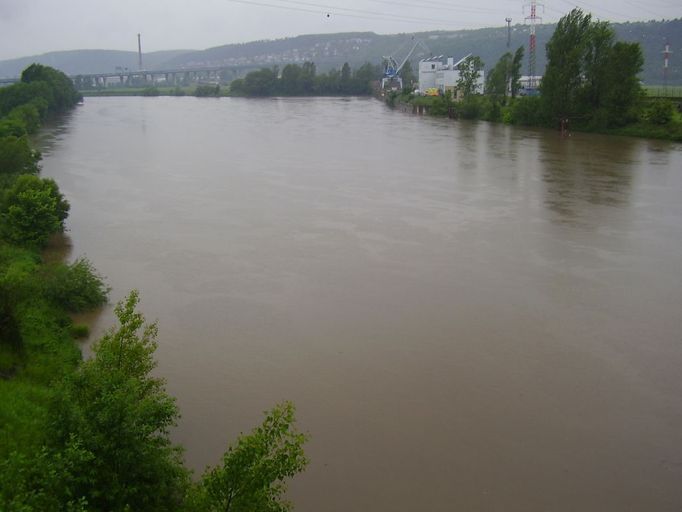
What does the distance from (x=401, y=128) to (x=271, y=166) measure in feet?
34.1

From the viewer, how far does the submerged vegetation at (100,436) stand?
2.80 m

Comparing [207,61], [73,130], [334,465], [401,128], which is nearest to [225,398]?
[334,465]

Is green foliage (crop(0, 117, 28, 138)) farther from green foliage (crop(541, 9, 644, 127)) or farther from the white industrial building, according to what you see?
the white industrial building

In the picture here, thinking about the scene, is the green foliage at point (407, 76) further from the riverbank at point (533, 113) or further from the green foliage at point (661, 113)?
the green foliage at point (661, 113)

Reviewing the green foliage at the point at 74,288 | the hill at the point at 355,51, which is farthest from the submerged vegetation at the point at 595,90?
the hill at the point at 355,51

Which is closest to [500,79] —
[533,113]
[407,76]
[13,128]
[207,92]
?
[533,113]

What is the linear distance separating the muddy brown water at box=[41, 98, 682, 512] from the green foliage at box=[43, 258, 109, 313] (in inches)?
10.9

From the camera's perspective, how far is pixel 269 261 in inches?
332

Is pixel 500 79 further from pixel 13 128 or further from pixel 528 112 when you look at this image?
pixel 13 128

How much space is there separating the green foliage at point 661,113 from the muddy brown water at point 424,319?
6.50 meters

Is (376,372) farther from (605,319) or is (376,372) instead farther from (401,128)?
(401,128)

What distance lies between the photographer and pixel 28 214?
8.33 m

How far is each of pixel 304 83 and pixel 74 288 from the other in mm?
47605

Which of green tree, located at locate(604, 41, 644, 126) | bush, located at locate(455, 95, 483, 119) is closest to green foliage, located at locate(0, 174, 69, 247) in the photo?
green tree, located at locate(604, 41, 644, 126)
